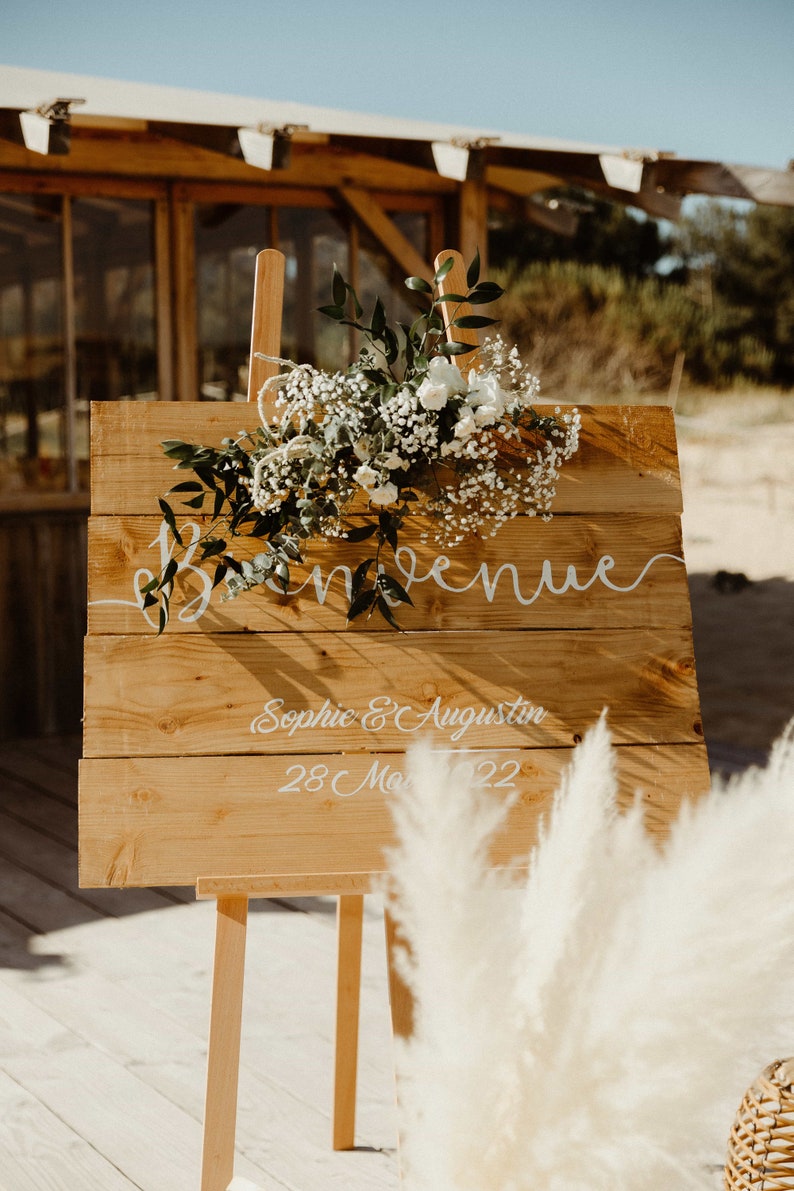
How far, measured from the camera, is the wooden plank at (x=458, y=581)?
1.43m

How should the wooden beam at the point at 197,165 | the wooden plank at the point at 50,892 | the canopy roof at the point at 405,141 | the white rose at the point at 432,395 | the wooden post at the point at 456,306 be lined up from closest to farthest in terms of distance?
the white rose at the point at 432,395, the wooden post at the point at 456,306, the wooden plank at the point at 50,892, the canopy roof at the point at 405,141, the wooden beam at the point at 197,165

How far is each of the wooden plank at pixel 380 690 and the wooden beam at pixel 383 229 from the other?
3737mm

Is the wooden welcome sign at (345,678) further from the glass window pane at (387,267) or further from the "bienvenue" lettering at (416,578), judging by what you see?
the glass window pane at (387,267)

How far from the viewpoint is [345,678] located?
4.76 ft

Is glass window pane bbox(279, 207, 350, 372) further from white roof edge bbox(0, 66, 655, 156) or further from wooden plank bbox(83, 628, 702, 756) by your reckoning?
wooden plank bbox(83, 628, 702, 756)

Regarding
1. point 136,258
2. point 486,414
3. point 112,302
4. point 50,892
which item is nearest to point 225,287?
point 136,258

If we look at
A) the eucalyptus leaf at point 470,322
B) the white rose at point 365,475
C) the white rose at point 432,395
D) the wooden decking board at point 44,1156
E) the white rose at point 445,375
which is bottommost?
the wooden decking board at point 44,1156

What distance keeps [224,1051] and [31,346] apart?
3.98m

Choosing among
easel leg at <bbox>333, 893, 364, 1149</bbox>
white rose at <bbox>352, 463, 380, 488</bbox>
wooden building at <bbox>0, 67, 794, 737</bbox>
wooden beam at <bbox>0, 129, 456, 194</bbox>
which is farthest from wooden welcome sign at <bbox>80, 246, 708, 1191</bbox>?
wooden beam at <bbox>0, 129, 456, 194</bbox>

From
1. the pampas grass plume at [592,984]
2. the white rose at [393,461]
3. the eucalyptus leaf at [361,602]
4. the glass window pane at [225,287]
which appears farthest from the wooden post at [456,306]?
the glass window pane at [225,287]

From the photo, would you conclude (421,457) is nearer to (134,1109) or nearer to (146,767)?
(146,767)

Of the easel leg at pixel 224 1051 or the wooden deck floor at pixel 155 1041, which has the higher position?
the easel leg at pixel 224 1051

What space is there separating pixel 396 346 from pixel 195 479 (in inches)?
12.7

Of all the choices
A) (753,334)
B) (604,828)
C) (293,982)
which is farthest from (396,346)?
(753,334)
